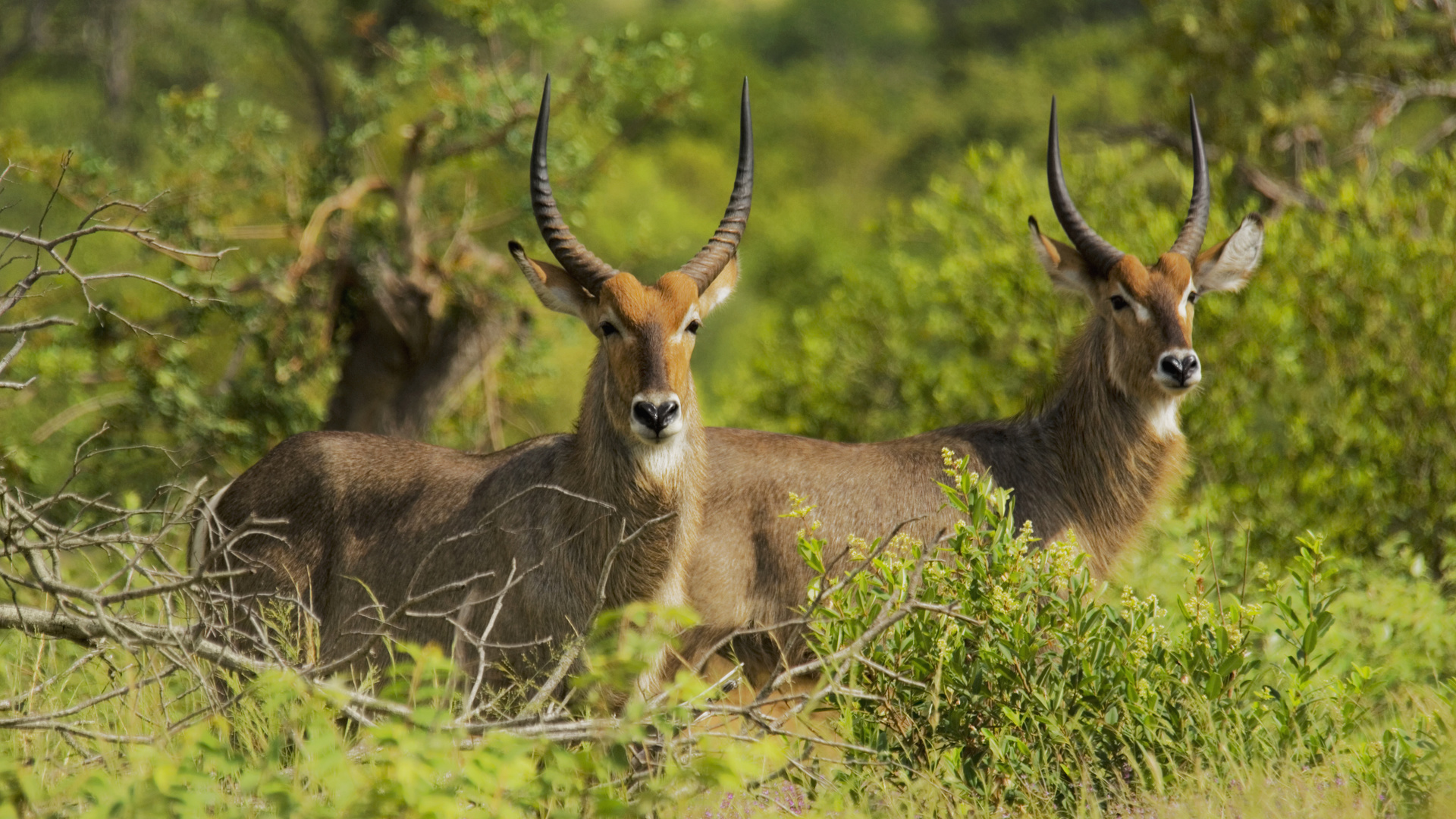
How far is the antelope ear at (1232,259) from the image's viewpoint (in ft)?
18.9

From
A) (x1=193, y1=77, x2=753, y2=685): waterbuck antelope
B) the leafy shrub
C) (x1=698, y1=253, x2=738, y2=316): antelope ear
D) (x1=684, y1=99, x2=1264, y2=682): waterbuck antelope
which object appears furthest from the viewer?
(x1=684, y1=99, x2=1264, y2=682): waterbuck antelope

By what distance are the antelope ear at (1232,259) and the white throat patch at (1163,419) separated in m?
0.62

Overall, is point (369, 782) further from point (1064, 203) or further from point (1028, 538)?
point (1064, 203)

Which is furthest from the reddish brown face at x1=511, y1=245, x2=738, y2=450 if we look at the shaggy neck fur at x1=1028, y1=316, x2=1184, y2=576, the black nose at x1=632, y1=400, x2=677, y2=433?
the shaggy neck fur at x1=1028, y1=316, x2=1184, y2=576

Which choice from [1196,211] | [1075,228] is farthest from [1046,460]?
[1196,211]

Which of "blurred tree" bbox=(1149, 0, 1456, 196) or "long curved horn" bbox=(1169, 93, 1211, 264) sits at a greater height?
"long curved horn" bbox=(1169, 93, 1211, 264)

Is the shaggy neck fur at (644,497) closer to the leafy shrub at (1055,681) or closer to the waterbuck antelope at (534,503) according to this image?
the waterbuck antelope at (534,503)

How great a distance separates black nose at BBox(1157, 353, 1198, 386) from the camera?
17.0ft

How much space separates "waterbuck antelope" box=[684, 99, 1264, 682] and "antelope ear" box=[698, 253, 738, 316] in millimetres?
662

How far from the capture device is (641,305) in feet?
14.5

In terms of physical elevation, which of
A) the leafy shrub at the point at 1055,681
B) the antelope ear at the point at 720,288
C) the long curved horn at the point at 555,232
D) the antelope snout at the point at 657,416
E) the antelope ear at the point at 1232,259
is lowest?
the leafy shrub at the point at 1055,681

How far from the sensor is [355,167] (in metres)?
8.73

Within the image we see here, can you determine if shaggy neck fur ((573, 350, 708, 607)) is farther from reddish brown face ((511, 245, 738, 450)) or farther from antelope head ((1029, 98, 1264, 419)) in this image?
antelope head ((1029, 98, 1264, 419))

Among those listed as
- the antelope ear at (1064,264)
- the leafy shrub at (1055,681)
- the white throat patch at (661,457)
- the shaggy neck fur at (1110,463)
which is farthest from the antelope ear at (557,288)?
the antelope ear at (1064,264)
